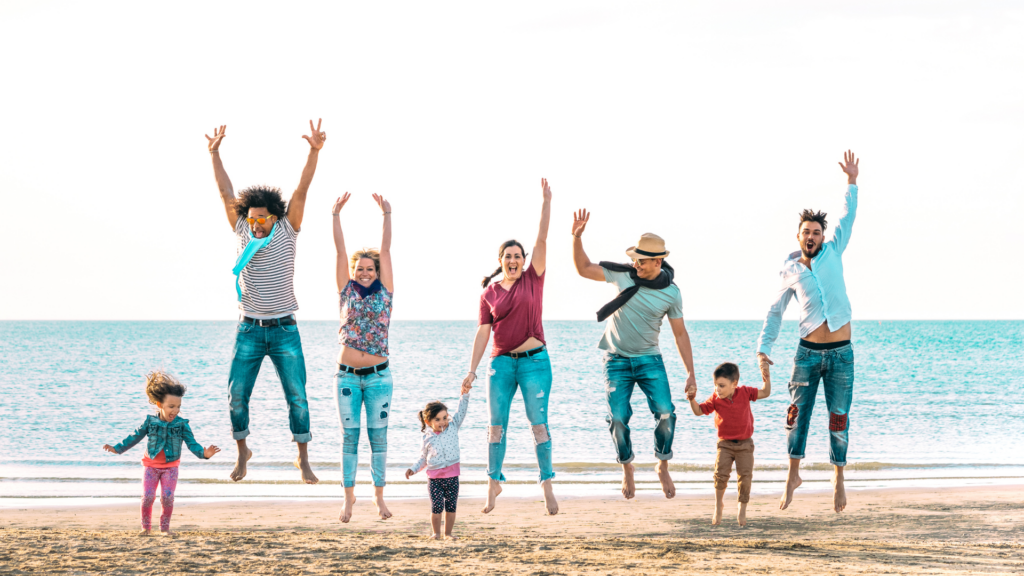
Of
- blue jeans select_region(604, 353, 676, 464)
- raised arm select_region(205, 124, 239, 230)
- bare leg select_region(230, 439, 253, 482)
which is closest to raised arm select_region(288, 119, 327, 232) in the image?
raised arm select_region(205, 124, 239, 230)

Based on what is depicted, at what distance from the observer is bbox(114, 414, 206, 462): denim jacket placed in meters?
6.41

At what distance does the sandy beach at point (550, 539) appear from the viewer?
590 cm

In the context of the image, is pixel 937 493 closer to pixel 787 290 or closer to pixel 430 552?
pixel 787 290

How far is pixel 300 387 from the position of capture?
679cm

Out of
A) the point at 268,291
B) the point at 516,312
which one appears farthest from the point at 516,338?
the point at 268,291

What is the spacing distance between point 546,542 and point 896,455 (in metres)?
10.2

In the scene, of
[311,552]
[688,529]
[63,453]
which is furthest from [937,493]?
[63,453]

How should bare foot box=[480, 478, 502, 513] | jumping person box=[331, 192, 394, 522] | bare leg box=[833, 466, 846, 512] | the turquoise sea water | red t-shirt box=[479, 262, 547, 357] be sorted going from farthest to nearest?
the turquoise sea water
bare leg box=[833, 466, 846, 512]
bare foot box=[480, 478, 502, 513]
red t-shirt box=[479, 262, 547, 357]
jumping person box=[331, 192, 394, 522]

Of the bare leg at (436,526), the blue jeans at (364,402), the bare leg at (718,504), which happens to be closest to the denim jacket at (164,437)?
the blue jeans at (364,402)

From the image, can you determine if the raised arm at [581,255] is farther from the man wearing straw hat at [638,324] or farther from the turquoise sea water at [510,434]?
the turquoise sea water at [510,434]

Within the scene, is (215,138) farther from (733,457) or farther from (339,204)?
(733,457)

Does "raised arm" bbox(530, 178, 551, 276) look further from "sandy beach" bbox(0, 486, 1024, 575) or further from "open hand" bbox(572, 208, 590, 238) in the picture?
"sandy beach" bbox(0, 486, 1024, 575)

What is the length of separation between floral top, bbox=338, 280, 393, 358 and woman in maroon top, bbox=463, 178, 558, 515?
0.75 meters

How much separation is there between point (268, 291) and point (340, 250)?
2.35ft
